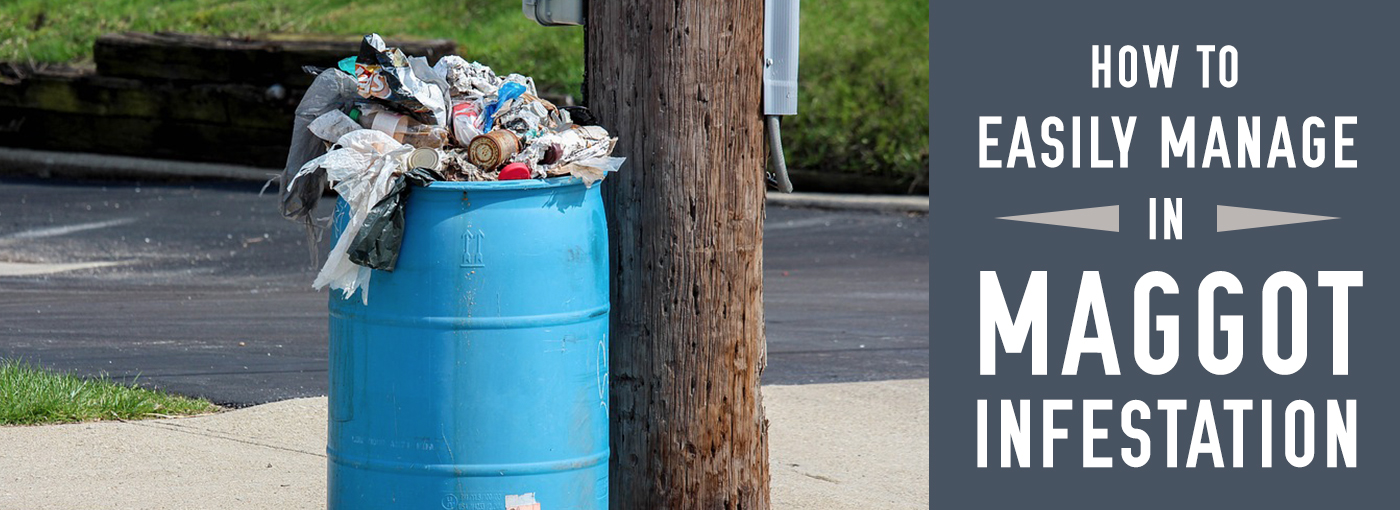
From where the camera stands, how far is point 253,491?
5.51 meters

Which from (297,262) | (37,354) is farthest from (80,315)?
(297,262)

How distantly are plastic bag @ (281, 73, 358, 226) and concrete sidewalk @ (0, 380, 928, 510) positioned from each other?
56.8 inches

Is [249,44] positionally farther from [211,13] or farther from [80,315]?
[80,315]

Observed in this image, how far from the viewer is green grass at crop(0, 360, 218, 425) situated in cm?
627

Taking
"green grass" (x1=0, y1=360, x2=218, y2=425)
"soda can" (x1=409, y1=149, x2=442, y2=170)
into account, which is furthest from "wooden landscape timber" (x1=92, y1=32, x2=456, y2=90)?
"soda can" (x1=409, y1=149, x2=442, y2=170)

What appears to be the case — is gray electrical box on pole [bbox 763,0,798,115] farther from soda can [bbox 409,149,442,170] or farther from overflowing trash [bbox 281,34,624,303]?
soda can [bbox 409,149,442,170]

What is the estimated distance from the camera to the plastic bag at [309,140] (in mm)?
4207

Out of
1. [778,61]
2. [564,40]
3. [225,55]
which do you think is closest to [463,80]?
[778,61]

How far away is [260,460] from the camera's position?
5.88 meters

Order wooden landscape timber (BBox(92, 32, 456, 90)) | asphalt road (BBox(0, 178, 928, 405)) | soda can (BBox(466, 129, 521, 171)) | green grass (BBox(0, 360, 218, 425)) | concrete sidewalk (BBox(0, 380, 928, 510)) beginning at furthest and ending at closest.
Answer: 1. wooden landscape timber (BBox(92, 32, 456, 90))
2. asphalt road (BBox(0, 178, 928, 405))
3. green grass (BBox(0, 360, 218, 425))
4. concrete sidewalk (BBox(0, 380, 928, 510))
5. soda can (BBox(466, 129, 521, 171))

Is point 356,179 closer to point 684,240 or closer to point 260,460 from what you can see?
point 684,240

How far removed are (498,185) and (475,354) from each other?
40 cm

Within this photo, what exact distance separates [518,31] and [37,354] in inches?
402

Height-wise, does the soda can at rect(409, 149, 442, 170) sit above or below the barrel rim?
above
